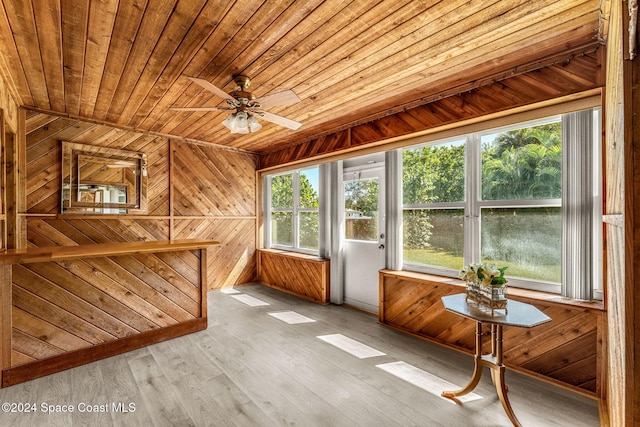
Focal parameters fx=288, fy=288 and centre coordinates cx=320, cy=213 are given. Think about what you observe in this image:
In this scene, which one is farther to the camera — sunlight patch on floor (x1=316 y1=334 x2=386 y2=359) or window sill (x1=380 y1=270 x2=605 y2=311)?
sunlight patch on floor (x1=316 y1=334 x2=386 y2=359)

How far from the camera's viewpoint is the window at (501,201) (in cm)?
245

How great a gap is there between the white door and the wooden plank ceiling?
1284 mm

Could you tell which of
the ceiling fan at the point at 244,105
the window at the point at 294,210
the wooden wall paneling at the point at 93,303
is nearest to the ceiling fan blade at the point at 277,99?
the ceiling fan at the point at 244,105

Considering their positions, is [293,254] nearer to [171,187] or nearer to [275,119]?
[171,187]

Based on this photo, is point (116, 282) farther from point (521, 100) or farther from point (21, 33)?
point (521, 100)

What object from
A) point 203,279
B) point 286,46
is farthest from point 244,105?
point 203,279

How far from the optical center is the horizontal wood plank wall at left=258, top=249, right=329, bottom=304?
457 centimetres

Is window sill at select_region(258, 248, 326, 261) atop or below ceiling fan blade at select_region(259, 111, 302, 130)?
below

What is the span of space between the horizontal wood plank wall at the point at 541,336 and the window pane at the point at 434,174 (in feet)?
3.14

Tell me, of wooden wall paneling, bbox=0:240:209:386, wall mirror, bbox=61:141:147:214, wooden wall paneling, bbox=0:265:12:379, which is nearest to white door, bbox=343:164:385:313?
wooden wall paneling, bbox=0:240:209:386

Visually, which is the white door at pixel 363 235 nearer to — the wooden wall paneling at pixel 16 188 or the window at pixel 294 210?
the window at pixel 294 210

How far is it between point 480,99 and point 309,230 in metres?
3.37

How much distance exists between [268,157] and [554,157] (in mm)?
4449

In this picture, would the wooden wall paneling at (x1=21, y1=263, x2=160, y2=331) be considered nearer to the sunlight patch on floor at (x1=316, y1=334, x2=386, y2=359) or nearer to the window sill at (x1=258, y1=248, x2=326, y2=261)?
the sunlight patch on floor at (x1=316, y1=334, x2=386, y2=359)
